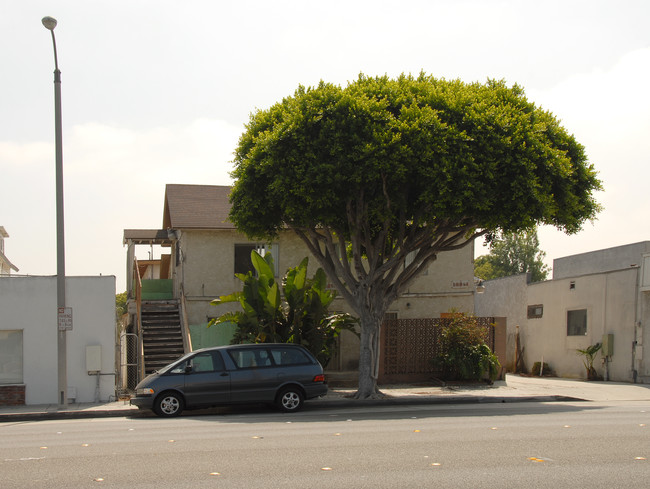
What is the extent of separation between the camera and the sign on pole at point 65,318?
54.7ft

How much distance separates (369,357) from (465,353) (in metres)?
4.12

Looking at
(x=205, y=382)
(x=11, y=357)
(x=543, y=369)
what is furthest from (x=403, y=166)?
(x=543, y=369)

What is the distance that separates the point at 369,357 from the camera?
18422mm

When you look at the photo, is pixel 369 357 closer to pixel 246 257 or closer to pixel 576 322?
pixel 246 257

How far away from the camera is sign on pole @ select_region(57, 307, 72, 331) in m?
16.7

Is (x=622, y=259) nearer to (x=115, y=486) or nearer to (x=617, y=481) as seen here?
(x=617, y=481)

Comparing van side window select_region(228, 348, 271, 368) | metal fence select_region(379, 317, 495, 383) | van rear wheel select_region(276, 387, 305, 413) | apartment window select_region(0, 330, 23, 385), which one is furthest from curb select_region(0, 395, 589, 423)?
metal fence select_region(379, 317, 495, 383)

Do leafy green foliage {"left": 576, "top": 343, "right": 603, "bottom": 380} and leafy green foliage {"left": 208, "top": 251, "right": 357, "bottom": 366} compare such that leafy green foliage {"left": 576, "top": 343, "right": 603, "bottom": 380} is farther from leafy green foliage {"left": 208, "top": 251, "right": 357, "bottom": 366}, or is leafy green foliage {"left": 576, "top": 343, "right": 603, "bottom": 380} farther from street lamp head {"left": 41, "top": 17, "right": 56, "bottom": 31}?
street lamp head {"left": 41, "top": 17, "right": 56, "bottom": 31}

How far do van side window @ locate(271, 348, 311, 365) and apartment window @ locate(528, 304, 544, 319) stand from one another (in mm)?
16508

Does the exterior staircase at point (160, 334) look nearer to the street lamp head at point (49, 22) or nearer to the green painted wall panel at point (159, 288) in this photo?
the green painted wall panel at point (159, 288)

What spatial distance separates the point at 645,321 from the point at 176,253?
15.8 metres

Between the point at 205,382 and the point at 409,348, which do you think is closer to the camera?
the point at 205,382

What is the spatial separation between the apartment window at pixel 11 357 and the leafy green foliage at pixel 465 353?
36.8 ft

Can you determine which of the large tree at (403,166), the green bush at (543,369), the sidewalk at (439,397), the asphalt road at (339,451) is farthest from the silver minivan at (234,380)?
the green bush at (543,369)
